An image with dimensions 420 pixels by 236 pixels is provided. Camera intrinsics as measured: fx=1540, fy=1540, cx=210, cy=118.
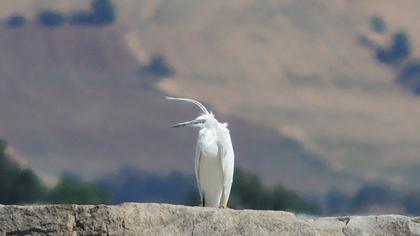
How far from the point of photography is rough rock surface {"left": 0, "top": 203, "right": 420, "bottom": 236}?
13.2 meters

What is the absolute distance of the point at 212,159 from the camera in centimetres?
1758

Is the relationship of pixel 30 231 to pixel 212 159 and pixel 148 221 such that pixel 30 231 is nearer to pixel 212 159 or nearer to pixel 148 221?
pixel 148 221

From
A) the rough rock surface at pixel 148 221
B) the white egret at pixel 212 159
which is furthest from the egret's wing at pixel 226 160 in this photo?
the rough rock surface at pixel 148 221

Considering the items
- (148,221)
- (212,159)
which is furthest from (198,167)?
(148,221)

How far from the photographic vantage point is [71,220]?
13.2m

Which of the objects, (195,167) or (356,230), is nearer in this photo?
(356,230)

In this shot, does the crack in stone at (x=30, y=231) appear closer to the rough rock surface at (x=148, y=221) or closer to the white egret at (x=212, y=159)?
the rough rock surface at (x=148, y=221)

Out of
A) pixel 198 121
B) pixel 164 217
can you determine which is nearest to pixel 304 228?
pixel 164 217

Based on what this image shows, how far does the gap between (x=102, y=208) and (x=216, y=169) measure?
4.67m

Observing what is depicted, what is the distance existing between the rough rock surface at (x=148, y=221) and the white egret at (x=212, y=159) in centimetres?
391

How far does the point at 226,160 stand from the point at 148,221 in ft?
14.4

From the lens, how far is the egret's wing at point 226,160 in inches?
688

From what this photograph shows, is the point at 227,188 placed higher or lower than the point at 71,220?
higher

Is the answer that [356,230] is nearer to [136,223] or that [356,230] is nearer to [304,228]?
[304,228]
